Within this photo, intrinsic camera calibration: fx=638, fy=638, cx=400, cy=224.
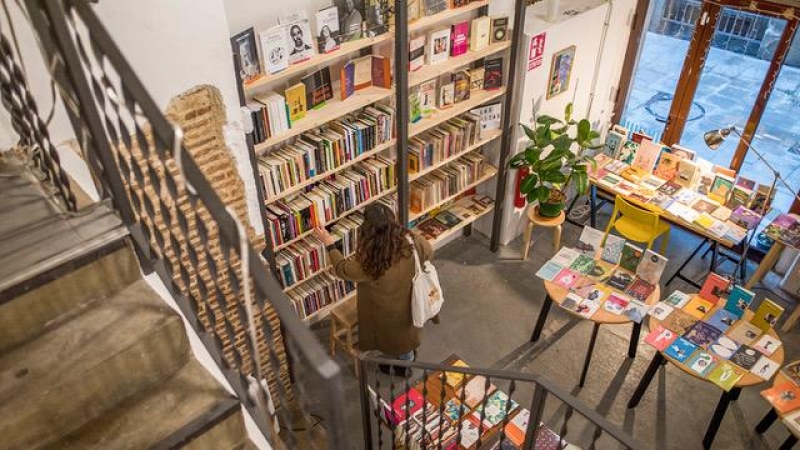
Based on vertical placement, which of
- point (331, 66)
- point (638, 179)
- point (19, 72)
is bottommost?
point (638, 179)

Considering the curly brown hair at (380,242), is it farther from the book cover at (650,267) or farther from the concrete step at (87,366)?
the book cover at (650,267)

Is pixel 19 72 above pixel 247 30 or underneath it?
above

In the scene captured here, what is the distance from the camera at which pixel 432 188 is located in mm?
5742

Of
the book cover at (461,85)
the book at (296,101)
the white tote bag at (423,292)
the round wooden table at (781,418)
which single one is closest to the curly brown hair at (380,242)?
the white tote bag at (423,292)

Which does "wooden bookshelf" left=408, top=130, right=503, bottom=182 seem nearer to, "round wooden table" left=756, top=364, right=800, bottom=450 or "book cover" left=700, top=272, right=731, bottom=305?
"book cover" left=700, top=272, right=731, bottom=305

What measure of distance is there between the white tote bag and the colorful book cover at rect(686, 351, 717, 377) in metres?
1.83

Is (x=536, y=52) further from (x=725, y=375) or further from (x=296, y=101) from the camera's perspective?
(x=725, y=375)

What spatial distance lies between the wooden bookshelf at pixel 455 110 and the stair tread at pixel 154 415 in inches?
131

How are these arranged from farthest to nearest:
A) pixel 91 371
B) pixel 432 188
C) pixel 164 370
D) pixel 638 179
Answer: pixel 638 179
pixel 432 188
pixel 164 370
pixel 91 371

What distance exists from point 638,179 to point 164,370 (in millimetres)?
5419

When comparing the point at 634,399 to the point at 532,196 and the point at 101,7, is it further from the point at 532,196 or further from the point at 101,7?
the point at 101,7

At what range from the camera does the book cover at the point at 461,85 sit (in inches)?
215

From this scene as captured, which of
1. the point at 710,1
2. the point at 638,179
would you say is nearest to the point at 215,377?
the point at 638,179

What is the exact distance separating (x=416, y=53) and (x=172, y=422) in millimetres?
3634
